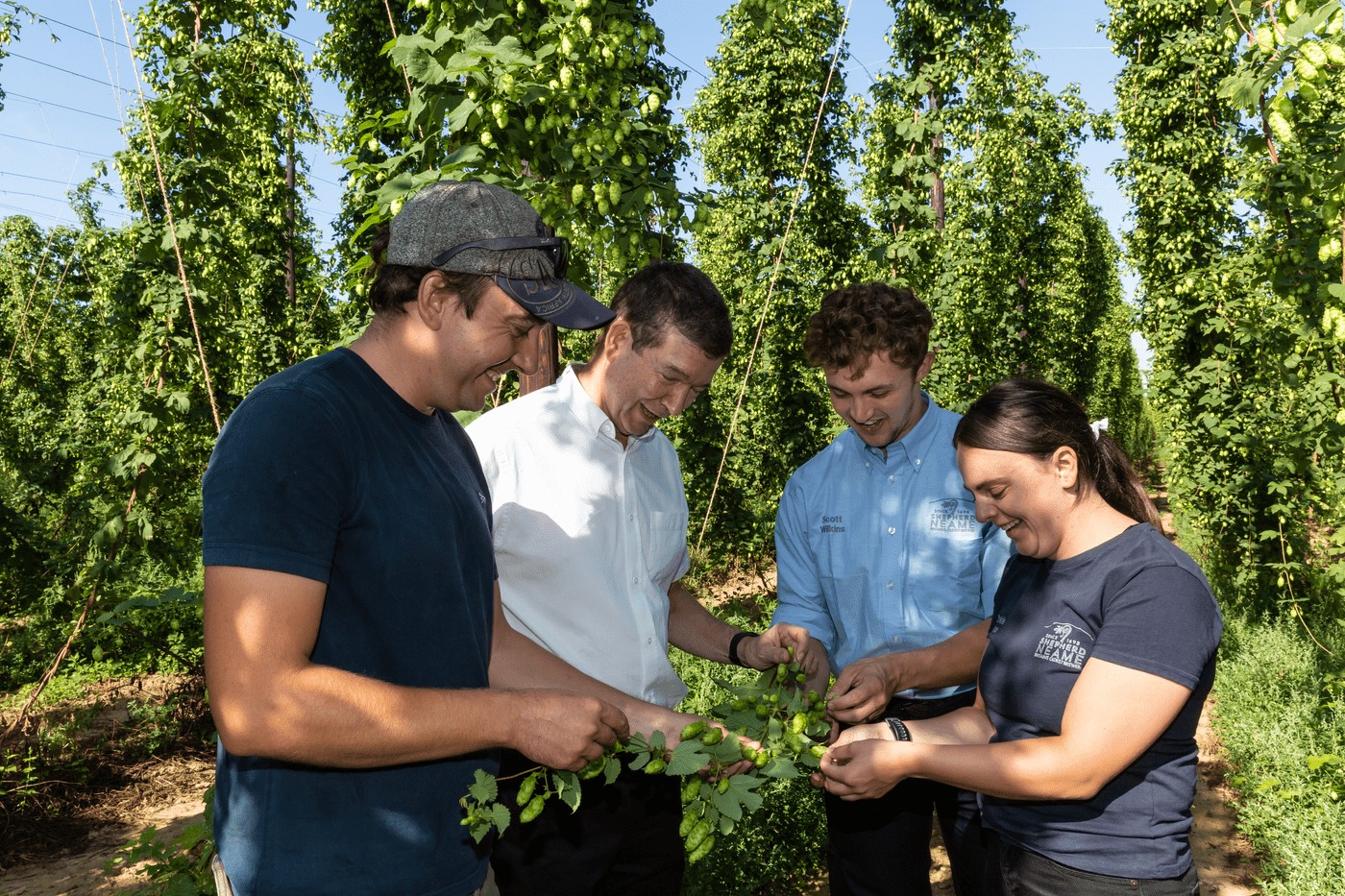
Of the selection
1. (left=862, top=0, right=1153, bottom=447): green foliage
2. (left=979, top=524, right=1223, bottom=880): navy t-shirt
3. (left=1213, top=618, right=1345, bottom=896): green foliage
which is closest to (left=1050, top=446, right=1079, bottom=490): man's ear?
(left=979, top=524, right=1223, bottom=880): navy t-shirt

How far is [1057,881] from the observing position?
1785mm

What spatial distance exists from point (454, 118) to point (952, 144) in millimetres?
6390

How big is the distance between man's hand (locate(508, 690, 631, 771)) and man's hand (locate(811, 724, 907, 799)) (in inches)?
27.0

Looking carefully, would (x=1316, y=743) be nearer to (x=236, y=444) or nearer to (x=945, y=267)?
(x=236, y=444)

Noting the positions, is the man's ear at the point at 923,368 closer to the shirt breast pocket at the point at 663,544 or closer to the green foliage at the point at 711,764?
the shirt breast pocket at the point at 663,544

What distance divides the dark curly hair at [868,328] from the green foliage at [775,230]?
7.38 m

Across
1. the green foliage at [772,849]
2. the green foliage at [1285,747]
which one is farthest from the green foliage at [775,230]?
the green foliage at [772,849]

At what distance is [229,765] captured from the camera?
1426mm

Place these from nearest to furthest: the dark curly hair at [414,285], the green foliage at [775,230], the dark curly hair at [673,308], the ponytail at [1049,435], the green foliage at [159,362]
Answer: the dark curly hair at [414,285] → the ponytail at [1049,435] → the dark curly hair at [673,308] → the green foliage at [159,362] → the green foliage at [775,230]

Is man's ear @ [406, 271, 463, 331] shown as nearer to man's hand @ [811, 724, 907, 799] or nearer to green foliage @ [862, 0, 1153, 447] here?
man's hand @ [811, 724, 907, 799]

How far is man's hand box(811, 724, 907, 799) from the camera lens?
195 cm

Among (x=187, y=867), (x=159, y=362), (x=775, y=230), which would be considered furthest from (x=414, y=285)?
(x=775, y=230)

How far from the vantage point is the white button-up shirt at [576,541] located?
2139 mm

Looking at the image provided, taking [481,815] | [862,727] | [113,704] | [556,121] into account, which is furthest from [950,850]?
[113,704]
